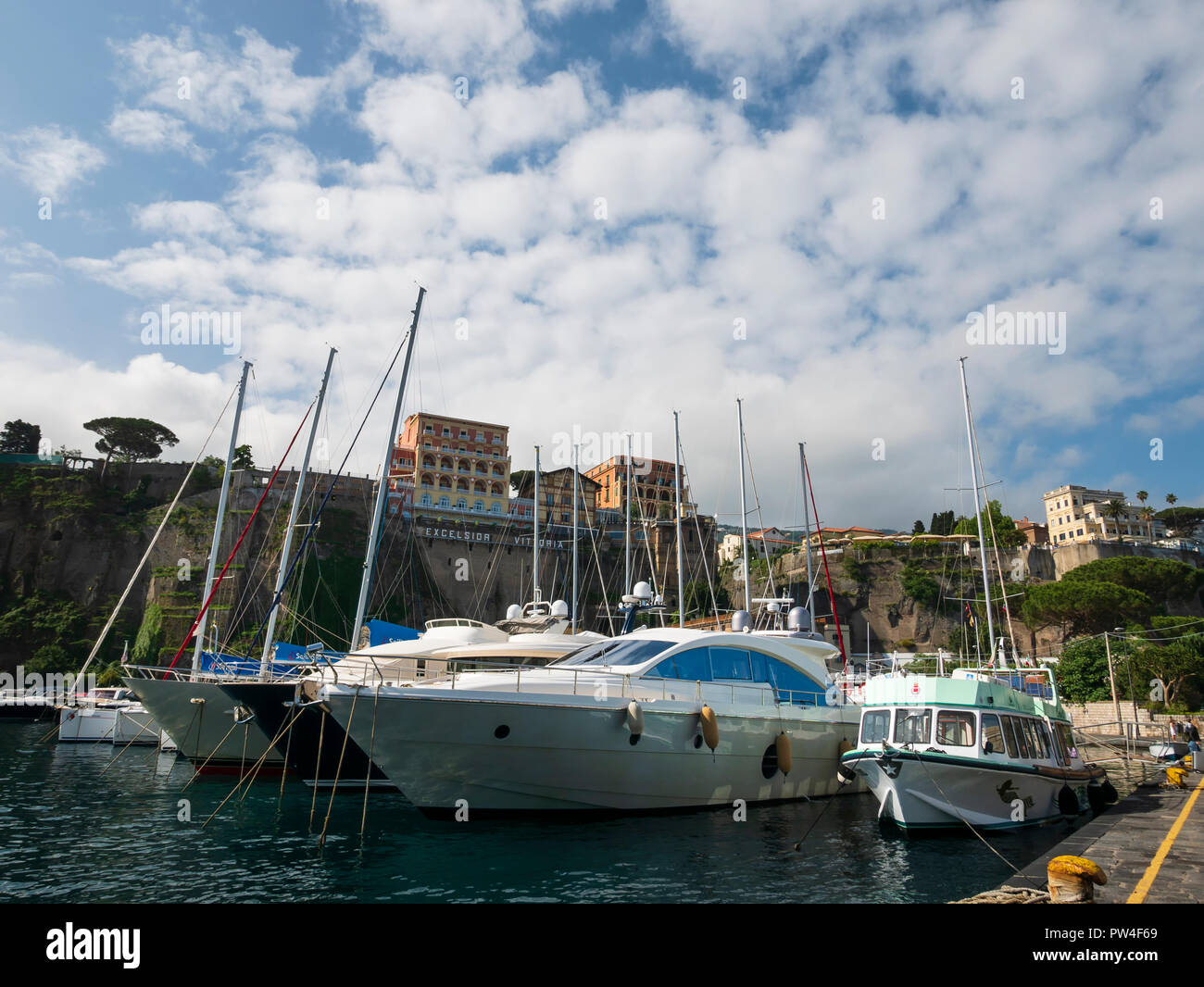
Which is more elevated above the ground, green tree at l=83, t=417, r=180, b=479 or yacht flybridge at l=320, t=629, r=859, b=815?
green tree at l=83, t=417, r=180, b=479

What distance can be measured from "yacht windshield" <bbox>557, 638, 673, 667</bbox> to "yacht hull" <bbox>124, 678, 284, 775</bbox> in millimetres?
9203

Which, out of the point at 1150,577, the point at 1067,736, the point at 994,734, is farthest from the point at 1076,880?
the point at 1150,577

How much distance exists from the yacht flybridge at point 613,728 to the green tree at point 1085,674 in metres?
29.0

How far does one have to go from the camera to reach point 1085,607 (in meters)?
52.2

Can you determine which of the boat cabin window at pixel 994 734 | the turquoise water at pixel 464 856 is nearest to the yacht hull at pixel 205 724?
the turquoise water at pixel 464 856

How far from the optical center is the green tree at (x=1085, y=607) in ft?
170

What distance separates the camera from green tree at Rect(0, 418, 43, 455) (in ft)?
213

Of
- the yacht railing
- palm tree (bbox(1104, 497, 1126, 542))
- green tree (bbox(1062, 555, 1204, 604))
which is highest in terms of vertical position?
palm tree (bbox(1104, 497, 1126, 542))

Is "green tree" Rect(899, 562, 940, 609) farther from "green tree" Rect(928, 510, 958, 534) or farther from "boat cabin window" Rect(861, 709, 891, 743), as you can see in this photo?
"boat cabin window" Rect(861, 709, 891, 743)

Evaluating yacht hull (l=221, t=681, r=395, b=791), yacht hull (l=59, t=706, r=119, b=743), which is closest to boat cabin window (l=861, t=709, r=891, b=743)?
yacht hull (l=221, t=681, r=395, b=791)

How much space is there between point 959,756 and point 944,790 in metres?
0.63
